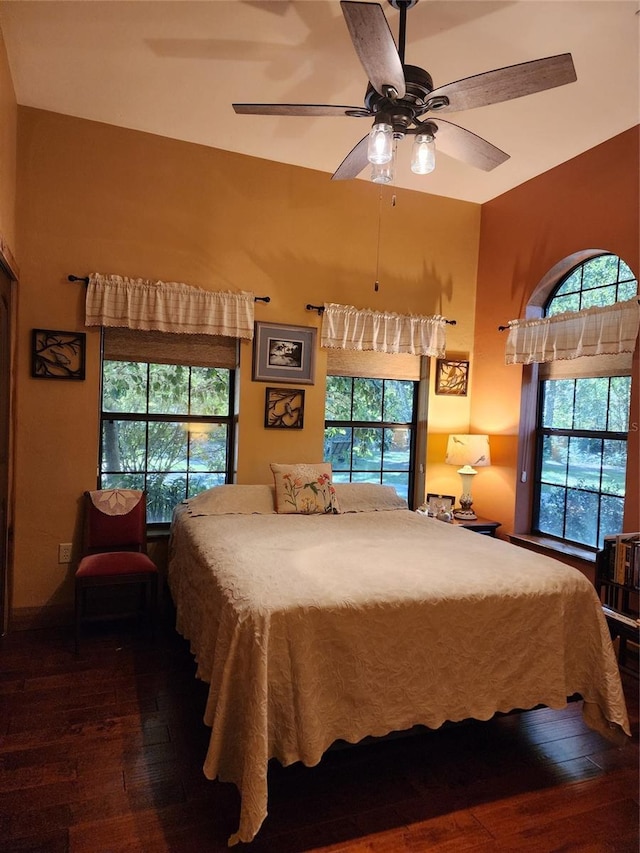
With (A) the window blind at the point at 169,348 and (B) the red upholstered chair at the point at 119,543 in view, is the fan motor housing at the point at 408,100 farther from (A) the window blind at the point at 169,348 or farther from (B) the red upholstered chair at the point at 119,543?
(B) the red upholstered chair at the point at 119,543

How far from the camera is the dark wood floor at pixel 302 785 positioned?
5.87 ft

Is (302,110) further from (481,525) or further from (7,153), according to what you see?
(481,525)

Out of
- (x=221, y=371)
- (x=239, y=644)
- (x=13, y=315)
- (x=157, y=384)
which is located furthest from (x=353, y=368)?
(x=239, y=644)

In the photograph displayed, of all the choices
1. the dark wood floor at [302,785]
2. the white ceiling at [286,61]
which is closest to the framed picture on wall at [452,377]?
the white ceiling at [286,61]

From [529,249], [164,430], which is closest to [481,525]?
[529,249]

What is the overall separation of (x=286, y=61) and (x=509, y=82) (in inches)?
51.4

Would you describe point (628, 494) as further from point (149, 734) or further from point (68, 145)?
point (68, 145)

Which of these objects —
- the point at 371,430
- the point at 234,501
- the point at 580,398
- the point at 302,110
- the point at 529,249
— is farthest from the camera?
the point at 371,430

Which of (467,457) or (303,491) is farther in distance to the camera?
(467,457)

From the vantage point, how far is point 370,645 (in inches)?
77.3

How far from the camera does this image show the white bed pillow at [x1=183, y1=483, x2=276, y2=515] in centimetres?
344

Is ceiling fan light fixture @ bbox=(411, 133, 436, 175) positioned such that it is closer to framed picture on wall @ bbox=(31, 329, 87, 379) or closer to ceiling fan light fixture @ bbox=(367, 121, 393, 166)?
ceiling fan light fixture @ bbox=(367, 121, 393, 166)

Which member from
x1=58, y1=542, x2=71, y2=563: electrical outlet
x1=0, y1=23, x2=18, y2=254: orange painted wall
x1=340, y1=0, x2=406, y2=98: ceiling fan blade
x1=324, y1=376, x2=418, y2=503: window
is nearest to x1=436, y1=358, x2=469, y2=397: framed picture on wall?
x1=324, y1=376, x2=418, y2=503: window

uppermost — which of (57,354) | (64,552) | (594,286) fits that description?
(594,286)
